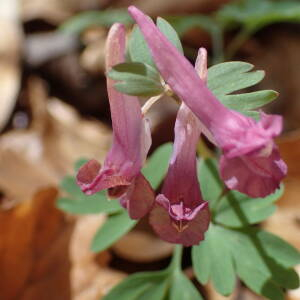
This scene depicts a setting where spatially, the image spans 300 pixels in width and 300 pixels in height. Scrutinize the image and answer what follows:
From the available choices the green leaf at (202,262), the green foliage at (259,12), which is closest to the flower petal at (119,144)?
the green leaf at (202,262)

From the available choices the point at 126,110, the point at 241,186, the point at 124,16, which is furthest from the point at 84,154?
the point at 241,186

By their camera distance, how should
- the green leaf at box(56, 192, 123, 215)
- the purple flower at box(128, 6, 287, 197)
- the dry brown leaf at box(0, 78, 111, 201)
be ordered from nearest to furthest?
the purple flower at box(128, 6, 287, 197) → the green leaf at box(56, 192, 123, 215) → the dry brown leaf at box(0, 78, 111, 201)

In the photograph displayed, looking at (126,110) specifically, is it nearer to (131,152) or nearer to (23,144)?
(131,152)

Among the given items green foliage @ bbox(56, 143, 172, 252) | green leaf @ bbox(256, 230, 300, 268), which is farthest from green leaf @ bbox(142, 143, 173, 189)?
green leaf @ bbox(256, 230, 300, 268)

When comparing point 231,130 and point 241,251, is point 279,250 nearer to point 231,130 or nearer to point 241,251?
point 241,251

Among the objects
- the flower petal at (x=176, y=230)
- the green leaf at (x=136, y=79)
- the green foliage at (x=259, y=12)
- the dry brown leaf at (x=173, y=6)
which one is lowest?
the dry brown leaf at (x=173, y=6)

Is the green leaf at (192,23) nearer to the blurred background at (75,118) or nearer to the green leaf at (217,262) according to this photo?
the blurred background at (75,118)

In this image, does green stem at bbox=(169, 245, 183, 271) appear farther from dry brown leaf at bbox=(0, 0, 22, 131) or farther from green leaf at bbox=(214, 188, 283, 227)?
dry brown leaf at bbox=(0, 0, 22, 131)
